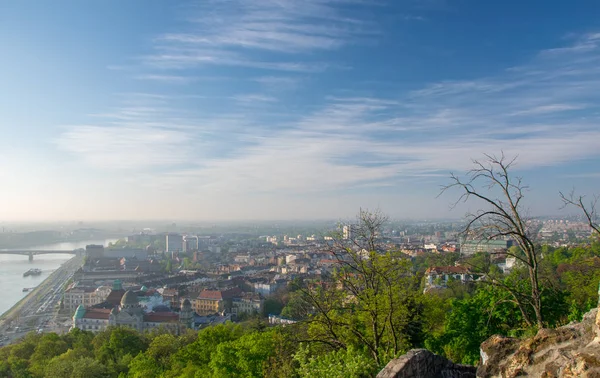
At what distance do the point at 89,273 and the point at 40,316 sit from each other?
19603 mm

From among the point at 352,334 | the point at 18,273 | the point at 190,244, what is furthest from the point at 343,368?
the point at 190,244

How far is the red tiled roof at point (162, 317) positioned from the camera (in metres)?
30.1

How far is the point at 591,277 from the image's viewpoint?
1318 centimetres

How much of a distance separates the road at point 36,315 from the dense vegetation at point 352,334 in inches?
557

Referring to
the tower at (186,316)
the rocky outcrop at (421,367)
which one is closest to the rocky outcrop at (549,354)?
the rocky outcrop at (421,367)

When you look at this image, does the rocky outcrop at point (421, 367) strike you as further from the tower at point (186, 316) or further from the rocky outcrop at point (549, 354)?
the tower at point (186, 316)

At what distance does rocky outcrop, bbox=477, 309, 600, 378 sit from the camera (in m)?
3.55

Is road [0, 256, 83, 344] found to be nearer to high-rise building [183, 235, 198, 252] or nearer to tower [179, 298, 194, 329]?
tower [179, 298, 194, 329]

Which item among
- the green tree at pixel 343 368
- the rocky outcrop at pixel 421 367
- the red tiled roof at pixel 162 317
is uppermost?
the rocky outcrop at pixel 421 367

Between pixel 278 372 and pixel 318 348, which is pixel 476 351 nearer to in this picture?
pixel 318 348

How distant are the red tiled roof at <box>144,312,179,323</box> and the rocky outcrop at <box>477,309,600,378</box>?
92.0 feet

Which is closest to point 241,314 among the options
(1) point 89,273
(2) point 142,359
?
(2) point 142,359

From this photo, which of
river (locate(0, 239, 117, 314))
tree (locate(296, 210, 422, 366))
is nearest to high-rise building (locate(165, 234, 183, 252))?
river (locate(0, 239, 117, 314))

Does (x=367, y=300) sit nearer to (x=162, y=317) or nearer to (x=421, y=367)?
(x=421, y=367)
